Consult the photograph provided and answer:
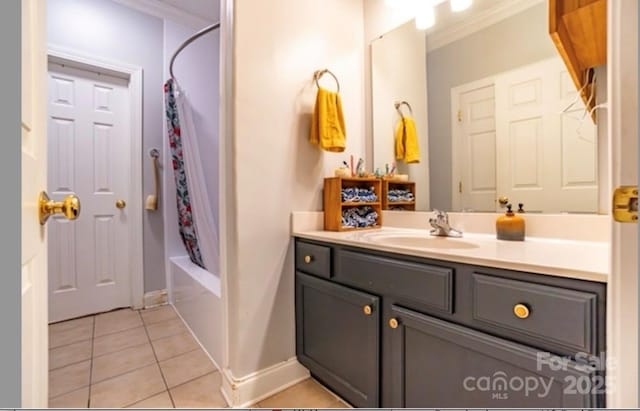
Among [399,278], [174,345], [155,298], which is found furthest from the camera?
[155,298]

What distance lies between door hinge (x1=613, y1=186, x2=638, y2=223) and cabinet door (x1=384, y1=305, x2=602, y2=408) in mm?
413

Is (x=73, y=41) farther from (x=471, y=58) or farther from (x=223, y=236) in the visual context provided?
(x=471, y=58)

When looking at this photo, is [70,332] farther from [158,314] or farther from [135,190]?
[135,190]

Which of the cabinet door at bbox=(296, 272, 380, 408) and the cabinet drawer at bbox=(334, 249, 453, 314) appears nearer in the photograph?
the cabinet drawer at bbox=(334, 249, 453, 314)

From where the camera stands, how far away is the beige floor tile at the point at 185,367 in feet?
5.07

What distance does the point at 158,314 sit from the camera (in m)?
2.42

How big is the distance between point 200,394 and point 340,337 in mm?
794

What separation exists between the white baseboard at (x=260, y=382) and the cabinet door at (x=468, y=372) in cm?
61

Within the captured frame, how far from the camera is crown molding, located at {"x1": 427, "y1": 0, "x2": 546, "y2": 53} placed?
127 centimetres

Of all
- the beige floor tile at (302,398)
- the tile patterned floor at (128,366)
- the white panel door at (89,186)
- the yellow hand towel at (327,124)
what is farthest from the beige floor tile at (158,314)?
the yellow hand towel at (327,124)

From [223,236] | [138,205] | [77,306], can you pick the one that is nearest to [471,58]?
[223,236]

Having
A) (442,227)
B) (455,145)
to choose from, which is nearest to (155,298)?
(442,227)

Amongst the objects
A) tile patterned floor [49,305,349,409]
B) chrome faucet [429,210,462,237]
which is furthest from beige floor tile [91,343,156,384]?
chrome faucet [429,210,462,237]

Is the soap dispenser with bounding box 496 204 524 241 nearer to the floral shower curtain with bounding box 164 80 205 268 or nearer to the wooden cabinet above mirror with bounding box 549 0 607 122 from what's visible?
the wooden cabinet above mirror with bounding box 549 0 607 122
